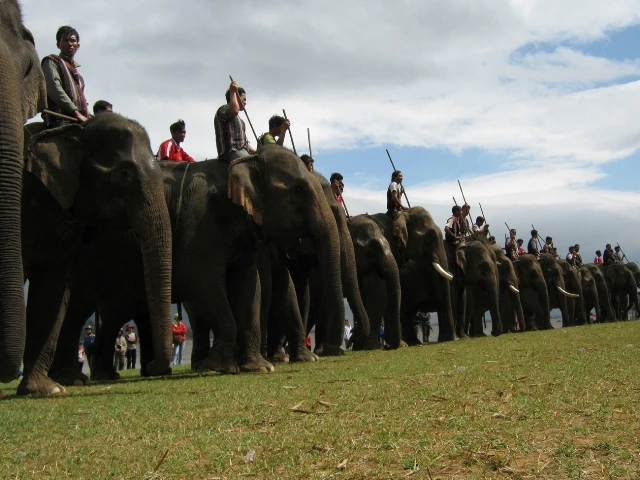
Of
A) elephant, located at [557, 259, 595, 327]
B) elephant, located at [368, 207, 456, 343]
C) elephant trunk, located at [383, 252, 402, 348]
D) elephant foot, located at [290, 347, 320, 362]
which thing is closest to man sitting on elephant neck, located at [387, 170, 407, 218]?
elephant, located at [368, 207, 456, 343]

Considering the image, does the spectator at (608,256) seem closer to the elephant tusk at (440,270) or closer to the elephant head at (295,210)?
the elephant tusk at (440,270)

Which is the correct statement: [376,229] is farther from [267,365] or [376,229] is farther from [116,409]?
[116,409]

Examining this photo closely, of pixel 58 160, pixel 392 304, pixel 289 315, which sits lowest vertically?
pixel 289 315

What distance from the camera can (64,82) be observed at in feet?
33.6

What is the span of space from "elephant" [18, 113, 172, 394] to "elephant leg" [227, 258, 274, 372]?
107 inches

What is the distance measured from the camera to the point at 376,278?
19.5 m

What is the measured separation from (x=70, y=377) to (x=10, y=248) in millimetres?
6258

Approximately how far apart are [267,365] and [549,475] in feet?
25.3

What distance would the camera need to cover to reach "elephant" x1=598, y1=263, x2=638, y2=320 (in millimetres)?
41438

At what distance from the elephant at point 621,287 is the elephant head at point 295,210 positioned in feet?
104

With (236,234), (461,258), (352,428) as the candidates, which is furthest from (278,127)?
(461,258)

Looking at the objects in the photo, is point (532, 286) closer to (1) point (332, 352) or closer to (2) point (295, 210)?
(1) point (332, 352)

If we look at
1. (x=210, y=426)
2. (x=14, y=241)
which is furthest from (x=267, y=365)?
(x=14, y=241)

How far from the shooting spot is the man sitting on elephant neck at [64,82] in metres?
10.1
